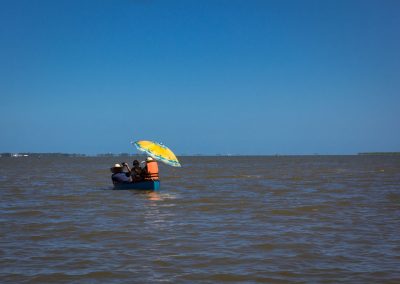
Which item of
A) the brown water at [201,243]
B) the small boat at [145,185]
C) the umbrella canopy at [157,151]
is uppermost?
the umbrella canopy at [157,151]

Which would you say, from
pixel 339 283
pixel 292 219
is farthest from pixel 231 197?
pixel 339 283

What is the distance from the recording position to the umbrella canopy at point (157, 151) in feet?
104

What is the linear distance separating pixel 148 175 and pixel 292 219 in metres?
13.4

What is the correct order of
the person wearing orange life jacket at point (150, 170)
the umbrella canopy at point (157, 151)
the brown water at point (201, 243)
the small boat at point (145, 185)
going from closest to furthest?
the brown water at point (201, 243) → the person wearing orange life jacket at point (150, 170) → the small boat at point (145, 185) → the umbrella canopy at point (157, 151)

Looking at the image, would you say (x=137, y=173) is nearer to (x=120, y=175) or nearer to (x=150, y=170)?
(x=150, y=170)

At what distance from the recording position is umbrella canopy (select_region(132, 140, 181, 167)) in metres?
31.8

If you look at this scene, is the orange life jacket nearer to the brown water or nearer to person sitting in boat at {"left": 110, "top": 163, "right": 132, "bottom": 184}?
person sitting in boat at {"left": 110, "top": 163, "right": 132, "bottom": 184}

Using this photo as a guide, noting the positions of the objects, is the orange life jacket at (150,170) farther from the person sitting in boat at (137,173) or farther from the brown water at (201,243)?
the brown water at (201,243)

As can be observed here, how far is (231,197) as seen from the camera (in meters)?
28.3

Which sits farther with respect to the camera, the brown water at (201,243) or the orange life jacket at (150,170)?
the orange life jacket at (150,170)

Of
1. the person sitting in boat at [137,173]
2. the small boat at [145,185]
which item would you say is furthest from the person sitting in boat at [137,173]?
the small boat at [145,185]

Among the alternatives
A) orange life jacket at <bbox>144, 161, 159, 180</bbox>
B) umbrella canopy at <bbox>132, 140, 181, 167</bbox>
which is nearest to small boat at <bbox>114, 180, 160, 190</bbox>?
orange life jacket at <bbox>144, 161, 159, 180</bbox>

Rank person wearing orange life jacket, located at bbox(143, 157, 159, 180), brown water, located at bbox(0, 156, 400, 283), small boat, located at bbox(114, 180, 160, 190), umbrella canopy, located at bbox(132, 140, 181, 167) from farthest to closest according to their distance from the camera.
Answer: umbrella canopy, located at bbox(132, 140, 181, 167) < small boat, located at bbox(114, 180, 160, 190) < person wearing orange life jacket, located at bbox(143, 157, 159, 180) < brown water, located at bbox(0, 156, 400, 283)

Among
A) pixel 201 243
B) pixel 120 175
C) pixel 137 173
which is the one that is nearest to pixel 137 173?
pixel 137 173
